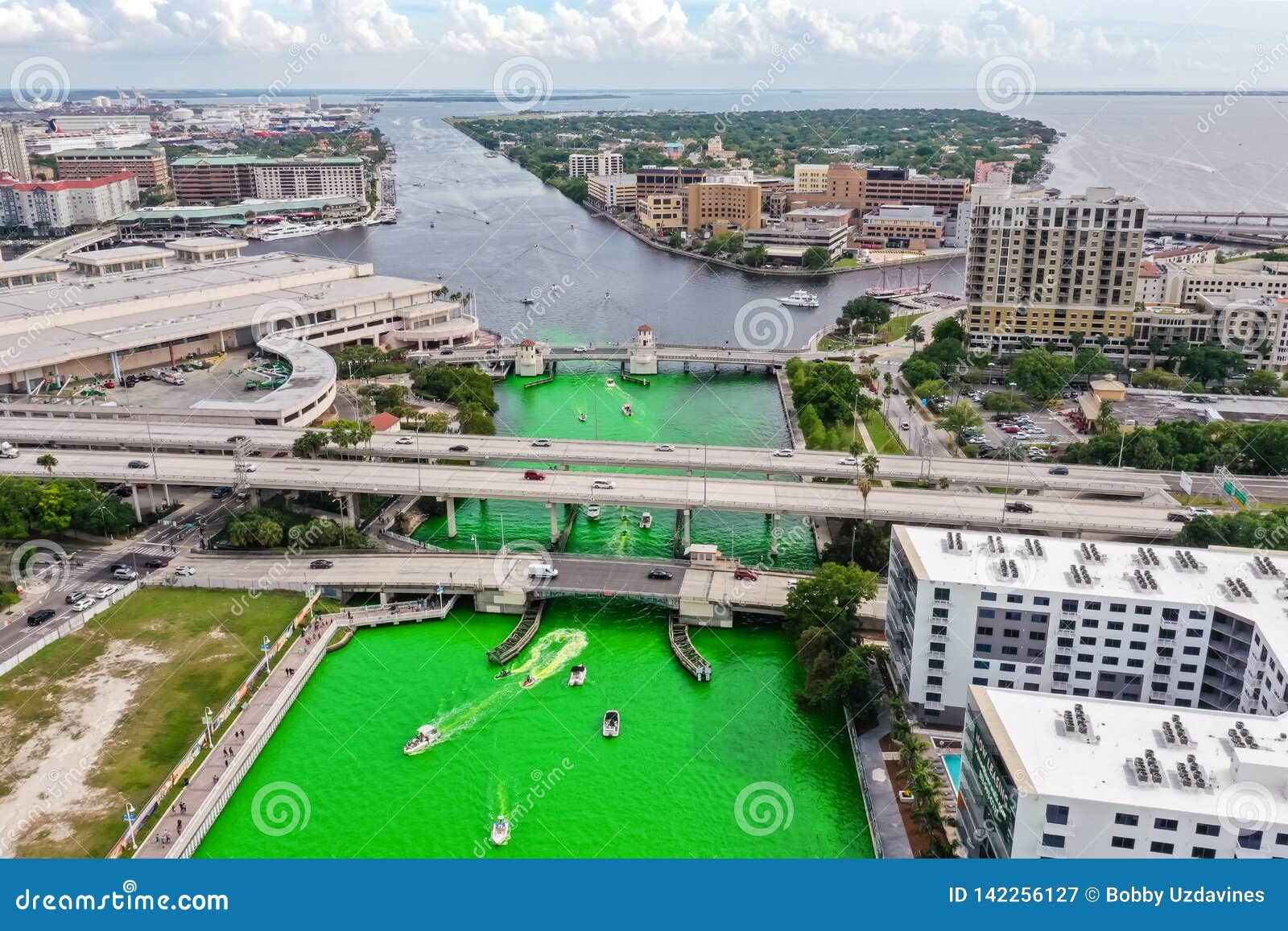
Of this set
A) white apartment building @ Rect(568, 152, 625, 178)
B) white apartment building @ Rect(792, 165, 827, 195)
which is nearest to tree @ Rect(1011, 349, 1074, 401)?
white apartment building @ Rect(792, 165, 827, 195)

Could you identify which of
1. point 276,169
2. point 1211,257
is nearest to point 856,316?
point 1211,257

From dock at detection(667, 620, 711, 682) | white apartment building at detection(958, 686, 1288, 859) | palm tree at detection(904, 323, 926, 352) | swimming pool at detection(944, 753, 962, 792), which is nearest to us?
white apartment building at detection(958, 686, 1288, 859)

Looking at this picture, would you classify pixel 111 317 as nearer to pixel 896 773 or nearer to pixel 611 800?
pixel 611 800

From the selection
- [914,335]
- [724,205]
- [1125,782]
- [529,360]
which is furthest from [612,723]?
[724,205]

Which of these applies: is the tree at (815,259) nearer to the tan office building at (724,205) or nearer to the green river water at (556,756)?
the tan office building at (724,205)

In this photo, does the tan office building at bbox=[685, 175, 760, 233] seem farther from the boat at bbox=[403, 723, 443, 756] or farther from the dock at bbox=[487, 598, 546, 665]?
the boat at bbox=[403, 723, 443, 756]
